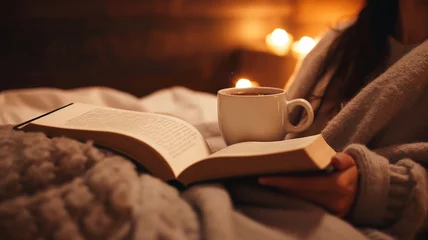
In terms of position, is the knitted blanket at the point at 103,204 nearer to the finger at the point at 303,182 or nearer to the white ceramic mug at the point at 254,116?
the finger at the point at 303,182

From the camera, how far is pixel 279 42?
1.92 meters

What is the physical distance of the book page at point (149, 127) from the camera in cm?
49

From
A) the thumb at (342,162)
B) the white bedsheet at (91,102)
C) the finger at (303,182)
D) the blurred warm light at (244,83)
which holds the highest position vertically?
the thumb at (342,162)

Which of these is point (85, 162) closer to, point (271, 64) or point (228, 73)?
point (271, 64)

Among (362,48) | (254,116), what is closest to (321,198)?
(254,116)

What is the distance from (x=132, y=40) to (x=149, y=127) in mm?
1271

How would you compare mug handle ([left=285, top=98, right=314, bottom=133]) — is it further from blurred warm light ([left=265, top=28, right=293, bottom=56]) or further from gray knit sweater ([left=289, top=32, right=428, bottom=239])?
blurred warm light ([left=265, top=28, right=293, bottom=56])

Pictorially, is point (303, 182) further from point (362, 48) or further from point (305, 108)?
point (362, 48)

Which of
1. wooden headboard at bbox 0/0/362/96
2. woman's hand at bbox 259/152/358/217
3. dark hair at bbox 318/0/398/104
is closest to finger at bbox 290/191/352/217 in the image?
woman's hand at bbox 259/152/358/217

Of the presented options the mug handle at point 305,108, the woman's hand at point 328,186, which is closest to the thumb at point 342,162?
the woman's hand at point 328,186

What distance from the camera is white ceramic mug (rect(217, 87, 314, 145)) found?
1.90 feet

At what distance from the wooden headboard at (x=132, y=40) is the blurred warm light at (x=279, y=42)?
0.06 m

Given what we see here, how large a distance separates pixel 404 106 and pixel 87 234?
0.51m

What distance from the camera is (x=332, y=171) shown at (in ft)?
1.51
